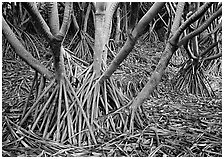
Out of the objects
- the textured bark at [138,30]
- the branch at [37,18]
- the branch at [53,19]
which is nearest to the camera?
the branch at [37,18]

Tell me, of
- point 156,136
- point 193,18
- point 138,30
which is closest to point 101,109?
point 156,136

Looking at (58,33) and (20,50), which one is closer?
(58,33)

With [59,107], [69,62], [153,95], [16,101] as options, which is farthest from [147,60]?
[59,107]

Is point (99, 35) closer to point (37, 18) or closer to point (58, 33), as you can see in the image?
point (58, 33)

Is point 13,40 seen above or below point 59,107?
above

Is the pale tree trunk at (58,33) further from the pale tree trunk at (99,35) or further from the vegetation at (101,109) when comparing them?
the pale tree trunk at (99,35)

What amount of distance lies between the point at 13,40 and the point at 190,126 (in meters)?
1.61

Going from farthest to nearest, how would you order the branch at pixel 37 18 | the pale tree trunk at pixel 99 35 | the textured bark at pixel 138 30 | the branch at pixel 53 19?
the pale tree trunk at pixel 99 35, the branch at pixel 53 19, the textured bark at pixel 138 30, the branch at pixel 37 18

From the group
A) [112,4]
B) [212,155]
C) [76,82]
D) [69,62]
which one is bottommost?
[212,155]

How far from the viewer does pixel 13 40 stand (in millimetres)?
2430

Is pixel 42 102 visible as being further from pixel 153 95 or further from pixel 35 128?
pixel 153 95

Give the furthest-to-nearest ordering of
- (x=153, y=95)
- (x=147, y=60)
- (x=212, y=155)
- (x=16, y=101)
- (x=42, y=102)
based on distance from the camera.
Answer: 1. (x=147, y=60)
2. (x=153, y=95)
3. (x=16, y=101)
4. (x=42, y=102)
5. (x=212, y=155)

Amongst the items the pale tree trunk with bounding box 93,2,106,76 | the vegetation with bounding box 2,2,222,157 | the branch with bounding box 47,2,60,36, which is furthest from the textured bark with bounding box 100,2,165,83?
the branch with bounding box 47,2,60,36

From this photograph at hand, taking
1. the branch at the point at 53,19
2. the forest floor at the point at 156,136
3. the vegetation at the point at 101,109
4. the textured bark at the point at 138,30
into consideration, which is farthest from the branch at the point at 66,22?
the forest floor at the point at 156,136
